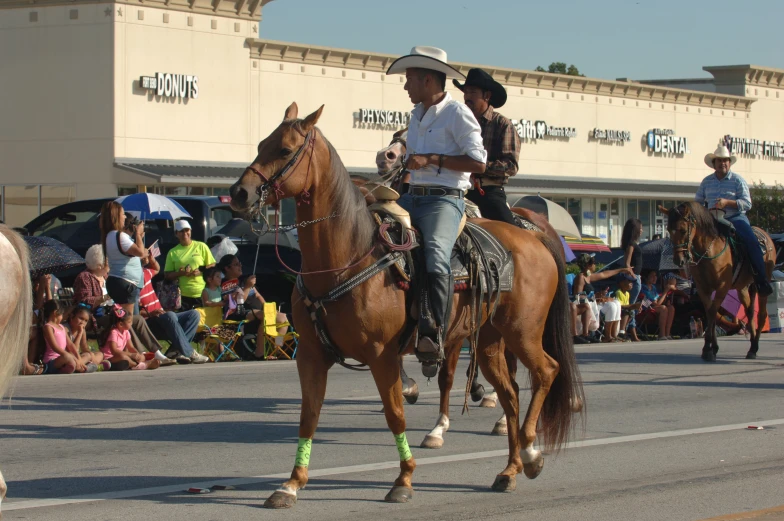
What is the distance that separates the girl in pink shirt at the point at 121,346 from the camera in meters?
14.5

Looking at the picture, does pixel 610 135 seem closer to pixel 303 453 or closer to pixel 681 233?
pixel 681 233

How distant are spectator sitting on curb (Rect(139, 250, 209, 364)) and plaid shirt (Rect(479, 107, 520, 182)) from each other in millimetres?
7162

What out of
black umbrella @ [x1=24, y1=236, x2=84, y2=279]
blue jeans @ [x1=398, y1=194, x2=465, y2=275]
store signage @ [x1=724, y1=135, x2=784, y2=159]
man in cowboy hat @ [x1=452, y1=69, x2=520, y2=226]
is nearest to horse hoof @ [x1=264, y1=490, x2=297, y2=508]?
blue jeans @ [x1=398, y1=194, x2=465, y2=275]

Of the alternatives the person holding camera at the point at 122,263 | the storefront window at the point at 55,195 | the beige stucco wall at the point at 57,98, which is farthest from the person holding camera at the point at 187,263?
the storefront window at the point at 55,195

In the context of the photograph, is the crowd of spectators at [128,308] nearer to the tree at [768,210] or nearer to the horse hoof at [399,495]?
the horse hoof at [399,495]

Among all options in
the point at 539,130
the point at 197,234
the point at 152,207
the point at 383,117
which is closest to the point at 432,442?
the point at 152,207

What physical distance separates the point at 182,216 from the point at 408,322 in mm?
12069

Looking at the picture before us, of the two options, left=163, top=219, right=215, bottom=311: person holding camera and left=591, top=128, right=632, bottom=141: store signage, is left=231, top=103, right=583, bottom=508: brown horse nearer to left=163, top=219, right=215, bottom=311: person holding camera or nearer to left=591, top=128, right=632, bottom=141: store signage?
left=163, top=219, right=215, bottom=311: person holding camera

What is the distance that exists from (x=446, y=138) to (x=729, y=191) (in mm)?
9862

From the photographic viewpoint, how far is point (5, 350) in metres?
6.36

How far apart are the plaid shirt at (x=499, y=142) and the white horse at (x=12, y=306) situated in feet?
14.5

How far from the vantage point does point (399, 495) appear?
6.85 meters

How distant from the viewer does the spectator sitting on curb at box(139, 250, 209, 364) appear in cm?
1552

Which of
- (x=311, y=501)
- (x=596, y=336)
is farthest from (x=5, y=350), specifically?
(x=596, y=336)
